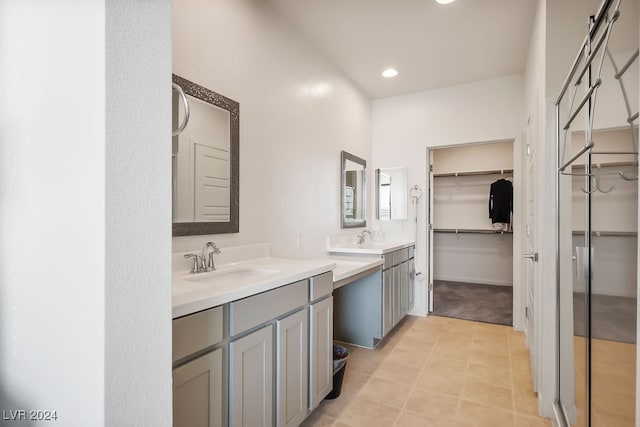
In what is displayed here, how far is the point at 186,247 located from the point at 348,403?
147cm

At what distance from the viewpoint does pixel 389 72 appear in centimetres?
359

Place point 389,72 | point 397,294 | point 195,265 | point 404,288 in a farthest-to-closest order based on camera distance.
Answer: point 404,288 < point 389,72 < point 397,294 < point 195,265

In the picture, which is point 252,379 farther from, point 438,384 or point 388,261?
point 388,261

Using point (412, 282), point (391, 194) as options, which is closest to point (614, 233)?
point (412, 282)

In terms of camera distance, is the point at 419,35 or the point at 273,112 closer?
the point at 273,112

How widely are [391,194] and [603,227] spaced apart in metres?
2.93

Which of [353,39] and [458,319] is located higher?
[353,39]

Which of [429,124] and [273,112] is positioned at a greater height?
[429,124]

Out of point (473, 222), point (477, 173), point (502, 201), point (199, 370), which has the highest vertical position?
point (477, 173)

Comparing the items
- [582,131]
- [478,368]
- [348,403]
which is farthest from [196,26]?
[478,368]

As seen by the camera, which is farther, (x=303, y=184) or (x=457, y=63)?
(x=457, y=63)

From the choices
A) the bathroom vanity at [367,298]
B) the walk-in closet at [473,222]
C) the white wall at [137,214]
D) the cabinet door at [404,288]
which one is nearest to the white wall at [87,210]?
the white wall at [137,214]

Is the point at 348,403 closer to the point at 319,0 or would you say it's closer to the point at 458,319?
the point at 458,319

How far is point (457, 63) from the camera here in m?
3.37
